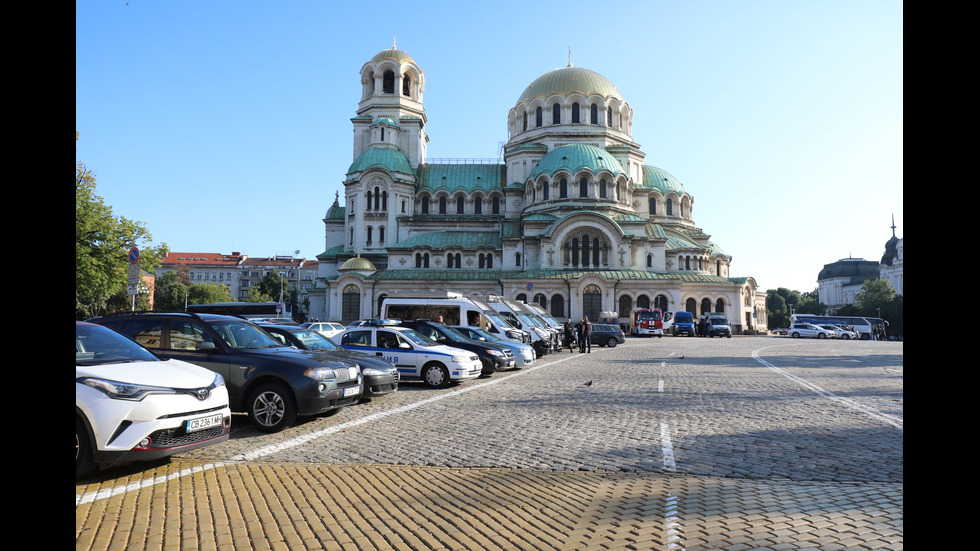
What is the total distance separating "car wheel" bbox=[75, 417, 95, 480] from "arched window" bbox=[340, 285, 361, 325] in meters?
55.1

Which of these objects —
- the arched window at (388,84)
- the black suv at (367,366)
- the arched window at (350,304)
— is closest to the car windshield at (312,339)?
the black suv at (367,366)

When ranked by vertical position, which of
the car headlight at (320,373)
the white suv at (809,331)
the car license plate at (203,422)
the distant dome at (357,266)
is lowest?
the white suv at (809,331)

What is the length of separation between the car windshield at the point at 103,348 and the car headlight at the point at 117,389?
1.69 ft

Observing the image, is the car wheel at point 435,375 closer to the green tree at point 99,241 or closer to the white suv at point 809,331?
the green tree at point 99,241

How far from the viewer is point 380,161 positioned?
6538cm

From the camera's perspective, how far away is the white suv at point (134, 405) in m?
6.09

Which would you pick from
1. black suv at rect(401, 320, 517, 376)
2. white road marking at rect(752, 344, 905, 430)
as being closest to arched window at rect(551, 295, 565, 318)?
black suv at rect(401, 320, 517, 376)

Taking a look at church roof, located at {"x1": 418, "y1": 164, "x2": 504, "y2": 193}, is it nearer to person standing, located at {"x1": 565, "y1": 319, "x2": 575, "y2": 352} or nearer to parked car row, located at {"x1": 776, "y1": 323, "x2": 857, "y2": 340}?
parked car row, located at {"x1": 776, "y1": 323, "x2": 857, "y2": 340}

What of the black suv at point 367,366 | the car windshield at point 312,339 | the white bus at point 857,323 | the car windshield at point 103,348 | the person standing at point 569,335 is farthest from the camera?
the white bus at point 857,323

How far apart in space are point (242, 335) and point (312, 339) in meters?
3.26
